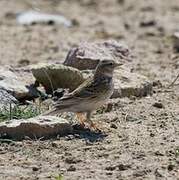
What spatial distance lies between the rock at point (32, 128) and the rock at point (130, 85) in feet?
5.40

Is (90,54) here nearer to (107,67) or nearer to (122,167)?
(107,67)

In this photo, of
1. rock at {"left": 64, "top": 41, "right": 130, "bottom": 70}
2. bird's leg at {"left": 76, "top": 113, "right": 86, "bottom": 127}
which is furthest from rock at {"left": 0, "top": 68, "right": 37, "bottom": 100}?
bird's leg at {"left": 76, "top": 113, "right": 86, "bottom": 127}

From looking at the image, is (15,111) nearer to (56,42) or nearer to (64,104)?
(64,104)

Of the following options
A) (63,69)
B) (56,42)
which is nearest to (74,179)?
(63,69)

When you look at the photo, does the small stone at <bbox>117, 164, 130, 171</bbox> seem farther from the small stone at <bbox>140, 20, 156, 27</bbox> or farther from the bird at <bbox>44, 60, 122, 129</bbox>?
the small stone at <bbox>140, 20, 156, 27</bbox>

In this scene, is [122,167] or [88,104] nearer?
[122,167]

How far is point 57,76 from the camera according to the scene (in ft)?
31.7

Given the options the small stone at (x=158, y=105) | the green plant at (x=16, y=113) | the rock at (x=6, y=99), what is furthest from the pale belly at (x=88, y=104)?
the small stone at (x=158, y=105)

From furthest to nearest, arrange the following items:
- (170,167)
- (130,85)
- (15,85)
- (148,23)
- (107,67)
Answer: (148,23)
(130,85)
(15,85)
(107,67)
(170,167)

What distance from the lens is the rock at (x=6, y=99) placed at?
349 inches

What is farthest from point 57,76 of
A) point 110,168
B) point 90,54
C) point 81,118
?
point 110,168

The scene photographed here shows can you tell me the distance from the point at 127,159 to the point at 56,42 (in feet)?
21.3

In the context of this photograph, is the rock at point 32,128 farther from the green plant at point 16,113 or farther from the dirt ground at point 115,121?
the green plant at point 16,113

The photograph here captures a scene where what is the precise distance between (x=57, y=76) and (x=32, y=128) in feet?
5.94
